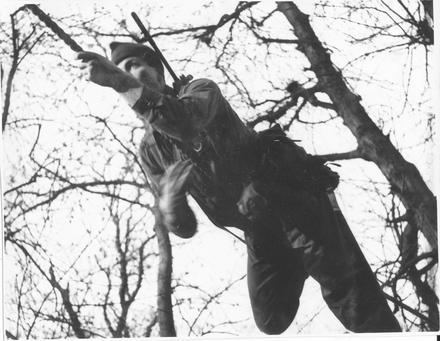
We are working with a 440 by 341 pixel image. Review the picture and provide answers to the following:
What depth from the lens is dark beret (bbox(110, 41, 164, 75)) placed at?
7.64 ft

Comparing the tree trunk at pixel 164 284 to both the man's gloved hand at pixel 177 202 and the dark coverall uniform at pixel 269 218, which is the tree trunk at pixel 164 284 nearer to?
the man's gloved hand at pixel 177 202

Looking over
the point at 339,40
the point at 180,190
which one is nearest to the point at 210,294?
the point at 180,190

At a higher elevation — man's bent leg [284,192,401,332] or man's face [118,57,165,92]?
man's face [118,57,165,92]

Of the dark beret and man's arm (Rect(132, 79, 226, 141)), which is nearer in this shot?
man's arm (Rect(132, 79, 226, 141))

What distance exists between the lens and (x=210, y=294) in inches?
89.4

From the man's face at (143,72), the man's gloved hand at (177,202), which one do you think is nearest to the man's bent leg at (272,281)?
the man's gloved hand at (177,202)

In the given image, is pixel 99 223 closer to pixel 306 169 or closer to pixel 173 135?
pixel 173 135

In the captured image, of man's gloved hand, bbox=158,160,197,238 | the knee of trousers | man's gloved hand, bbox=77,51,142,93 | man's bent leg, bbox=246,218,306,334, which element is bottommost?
the knee of trousers

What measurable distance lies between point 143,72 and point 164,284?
1.75 ft

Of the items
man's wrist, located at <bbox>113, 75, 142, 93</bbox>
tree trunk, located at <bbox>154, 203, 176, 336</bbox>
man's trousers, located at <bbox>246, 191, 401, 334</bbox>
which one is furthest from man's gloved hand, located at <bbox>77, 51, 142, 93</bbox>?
man's trousers, located at <bbox>246, 191, 401, 334</bbox>

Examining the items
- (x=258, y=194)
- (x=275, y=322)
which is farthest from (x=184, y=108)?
(x=275, y=322)

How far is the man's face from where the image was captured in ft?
7.54

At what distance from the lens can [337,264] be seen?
7.45 feet

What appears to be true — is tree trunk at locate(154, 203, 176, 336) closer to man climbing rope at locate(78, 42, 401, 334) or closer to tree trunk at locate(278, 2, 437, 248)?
man climbing rope at locate(78, 42, 401, 334)
